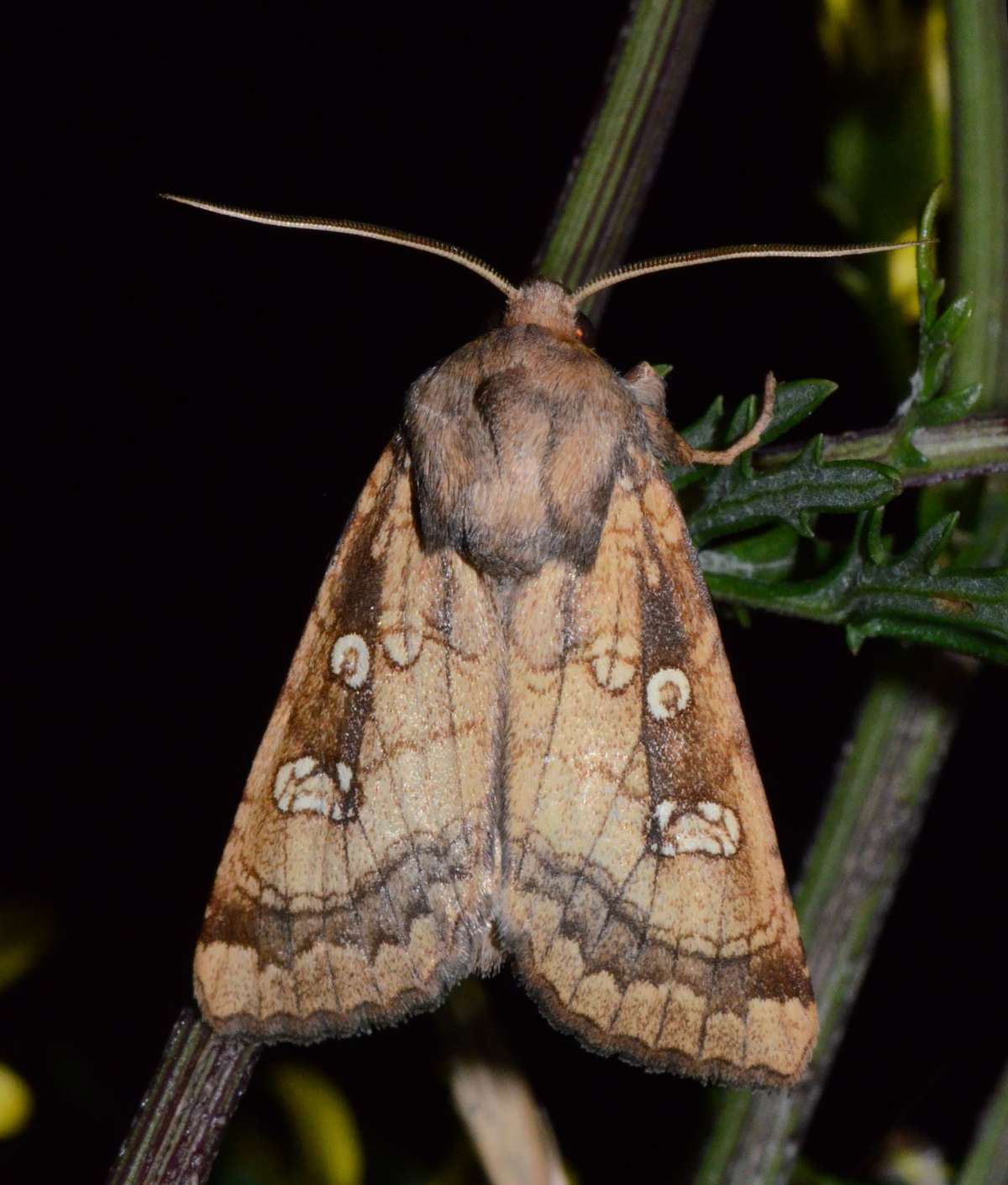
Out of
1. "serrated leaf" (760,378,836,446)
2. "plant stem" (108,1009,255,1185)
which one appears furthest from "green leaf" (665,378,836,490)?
"plant stem" (108,1009,255,1185)

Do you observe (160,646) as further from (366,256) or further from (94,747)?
(366,256)

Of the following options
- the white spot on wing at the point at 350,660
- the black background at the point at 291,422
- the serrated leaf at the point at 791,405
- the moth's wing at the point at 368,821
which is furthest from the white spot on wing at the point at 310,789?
the serrated leaf at the point at 791,405

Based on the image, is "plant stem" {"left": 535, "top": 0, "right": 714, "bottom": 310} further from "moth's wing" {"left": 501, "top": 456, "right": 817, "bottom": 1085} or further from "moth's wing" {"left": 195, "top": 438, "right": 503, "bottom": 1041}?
"moth's wing" {"left": 195, "top": 438, "right": 503, "bottom": 1041}

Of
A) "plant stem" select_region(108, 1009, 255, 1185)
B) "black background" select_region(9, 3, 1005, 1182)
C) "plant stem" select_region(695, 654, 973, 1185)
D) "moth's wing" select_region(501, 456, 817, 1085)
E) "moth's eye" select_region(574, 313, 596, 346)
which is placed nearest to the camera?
"plant stem" select_region(108, 1009, 255, 1185)

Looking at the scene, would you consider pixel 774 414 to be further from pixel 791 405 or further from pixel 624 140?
pixel 624 140

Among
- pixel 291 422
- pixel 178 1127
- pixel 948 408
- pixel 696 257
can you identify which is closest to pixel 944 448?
pixel 948 408

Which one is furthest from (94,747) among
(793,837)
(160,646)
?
(793,837)

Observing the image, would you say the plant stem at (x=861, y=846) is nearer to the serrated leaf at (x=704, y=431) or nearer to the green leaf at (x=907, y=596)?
the green leaf at (x=907, y=596)
